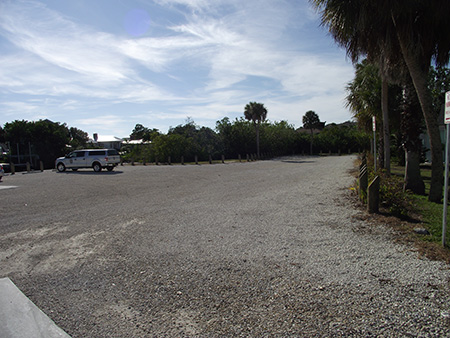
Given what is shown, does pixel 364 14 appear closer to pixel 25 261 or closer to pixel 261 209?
pixel 261 209

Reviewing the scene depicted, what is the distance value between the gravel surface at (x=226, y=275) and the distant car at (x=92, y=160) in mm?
17656

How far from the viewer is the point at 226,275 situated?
15.0 ft

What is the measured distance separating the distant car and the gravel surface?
17656 mm

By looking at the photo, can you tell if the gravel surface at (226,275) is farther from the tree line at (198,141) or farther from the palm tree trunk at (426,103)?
the tree line at (198,141)

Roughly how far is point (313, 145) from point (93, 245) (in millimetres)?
66035

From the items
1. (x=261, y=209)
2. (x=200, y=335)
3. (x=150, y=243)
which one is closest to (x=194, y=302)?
(x=200, y=335)

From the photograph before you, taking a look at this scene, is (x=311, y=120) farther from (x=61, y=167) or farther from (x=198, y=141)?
(x=61, y=167)

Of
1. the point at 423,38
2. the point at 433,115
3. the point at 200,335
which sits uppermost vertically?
the point at 423,38

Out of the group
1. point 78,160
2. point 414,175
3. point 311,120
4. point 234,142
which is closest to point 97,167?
point 78,160

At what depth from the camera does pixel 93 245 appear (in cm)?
605

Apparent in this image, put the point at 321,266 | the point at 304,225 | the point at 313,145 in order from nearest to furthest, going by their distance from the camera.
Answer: the point at 321,266 → the point at 304,225 → the point at 313,145

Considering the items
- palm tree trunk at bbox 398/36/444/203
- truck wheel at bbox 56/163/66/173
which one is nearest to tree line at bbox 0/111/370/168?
truck wheel at bbox 56/163/66/173

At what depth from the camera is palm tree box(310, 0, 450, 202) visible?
8.24m

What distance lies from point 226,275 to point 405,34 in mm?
8092
